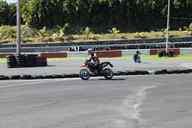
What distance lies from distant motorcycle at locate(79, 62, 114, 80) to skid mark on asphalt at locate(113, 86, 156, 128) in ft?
25.6

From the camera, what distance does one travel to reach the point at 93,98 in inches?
785

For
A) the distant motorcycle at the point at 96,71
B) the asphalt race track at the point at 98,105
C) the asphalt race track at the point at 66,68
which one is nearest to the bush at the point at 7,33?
the asphalt race track at the point at 66,68

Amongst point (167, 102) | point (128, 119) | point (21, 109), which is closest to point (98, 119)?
point (128, 119)

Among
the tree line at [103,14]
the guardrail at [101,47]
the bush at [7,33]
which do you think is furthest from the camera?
the tree line at [103,14]

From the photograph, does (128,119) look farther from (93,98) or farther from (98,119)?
(93,98)

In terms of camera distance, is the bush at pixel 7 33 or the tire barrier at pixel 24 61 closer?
the tire barrier at pixel 24 61

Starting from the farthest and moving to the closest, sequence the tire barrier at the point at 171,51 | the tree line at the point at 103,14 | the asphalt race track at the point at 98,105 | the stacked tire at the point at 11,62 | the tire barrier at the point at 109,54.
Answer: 1. the tree line at the point at 103,14
2. the tire barrier at the point at 171,51
3. the tire barrier at the point at 109,54
4. the stacked tire at the point at 11,62
5. the asphalt race track at the point at 98,105

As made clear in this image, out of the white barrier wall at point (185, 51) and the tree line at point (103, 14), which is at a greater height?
the tree line at point (103, 14)

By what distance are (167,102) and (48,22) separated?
10868 cm

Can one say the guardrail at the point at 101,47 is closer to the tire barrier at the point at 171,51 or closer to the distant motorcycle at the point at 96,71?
the tire barrier at the point at 171,51

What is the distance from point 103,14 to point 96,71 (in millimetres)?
94629

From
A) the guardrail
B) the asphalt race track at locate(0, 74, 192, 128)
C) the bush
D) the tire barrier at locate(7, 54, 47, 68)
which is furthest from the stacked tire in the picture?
the bush

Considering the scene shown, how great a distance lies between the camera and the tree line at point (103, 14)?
119812mm

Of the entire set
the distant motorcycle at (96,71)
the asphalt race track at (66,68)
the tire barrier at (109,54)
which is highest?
the distant motorcycle at (96,71)
